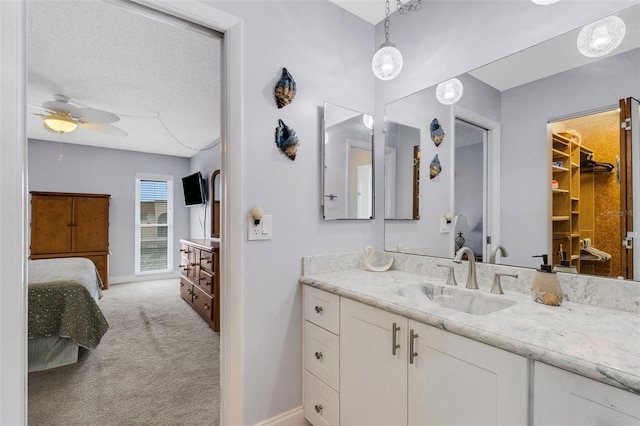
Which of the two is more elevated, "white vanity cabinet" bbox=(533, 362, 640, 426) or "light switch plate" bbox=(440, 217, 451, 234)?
"light switch plate" bbox=(440, 217, 451, 234)

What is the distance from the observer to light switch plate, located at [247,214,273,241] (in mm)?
1601

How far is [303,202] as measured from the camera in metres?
1.82

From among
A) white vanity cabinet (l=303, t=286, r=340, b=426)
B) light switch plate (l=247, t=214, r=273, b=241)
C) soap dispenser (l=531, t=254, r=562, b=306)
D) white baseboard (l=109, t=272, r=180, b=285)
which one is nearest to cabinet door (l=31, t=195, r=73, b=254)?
white baseboard (l=109, t=272, r=180, b=285)


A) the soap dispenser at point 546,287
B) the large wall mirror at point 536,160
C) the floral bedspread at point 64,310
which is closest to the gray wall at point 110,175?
the floral bedspread at point 64,310

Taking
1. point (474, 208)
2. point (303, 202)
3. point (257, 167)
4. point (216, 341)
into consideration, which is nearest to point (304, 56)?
point (257, 167)

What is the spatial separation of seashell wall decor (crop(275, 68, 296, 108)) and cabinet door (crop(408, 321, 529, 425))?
1.28 metres

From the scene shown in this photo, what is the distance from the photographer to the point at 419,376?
114 cm

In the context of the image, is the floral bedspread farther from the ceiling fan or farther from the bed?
the ceiling fan

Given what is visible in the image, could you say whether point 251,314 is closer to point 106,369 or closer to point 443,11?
point 106,369

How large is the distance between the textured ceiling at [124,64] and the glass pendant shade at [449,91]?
1292 millimetres

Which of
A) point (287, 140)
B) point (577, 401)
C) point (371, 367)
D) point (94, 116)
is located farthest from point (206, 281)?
point (577, 401)

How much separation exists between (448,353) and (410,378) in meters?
0.22

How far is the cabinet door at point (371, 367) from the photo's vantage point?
122 centimetres

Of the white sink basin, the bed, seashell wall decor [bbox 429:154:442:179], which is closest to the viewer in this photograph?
the white sink basin
